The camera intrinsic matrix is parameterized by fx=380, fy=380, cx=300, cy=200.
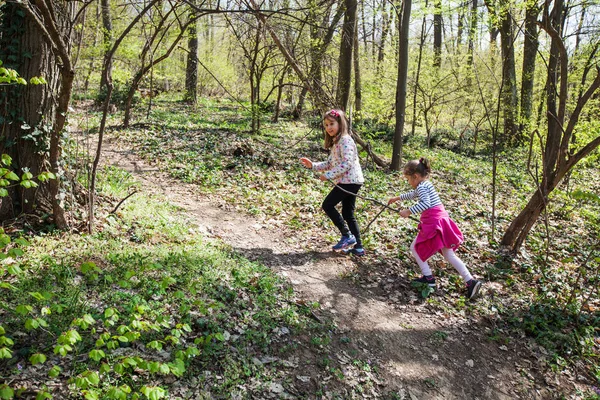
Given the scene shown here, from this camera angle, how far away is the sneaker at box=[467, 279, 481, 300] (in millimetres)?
4801

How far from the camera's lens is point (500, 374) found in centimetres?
390

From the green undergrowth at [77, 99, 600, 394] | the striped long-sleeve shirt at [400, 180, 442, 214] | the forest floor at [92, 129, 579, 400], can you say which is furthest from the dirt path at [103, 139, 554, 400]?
the striped long-sleeve shirt at [400, 180, 442, 214]

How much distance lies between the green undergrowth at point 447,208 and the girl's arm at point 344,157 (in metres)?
1.33

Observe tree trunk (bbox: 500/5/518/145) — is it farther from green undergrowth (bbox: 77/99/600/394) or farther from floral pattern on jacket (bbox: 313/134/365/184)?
floral pattern on jacket (bbox: 313/134/365/184)

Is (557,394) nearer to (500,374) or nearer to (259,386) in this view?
(500,374)

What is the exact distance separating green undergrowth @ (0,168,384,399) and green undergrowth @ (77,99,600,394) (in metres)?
1.68

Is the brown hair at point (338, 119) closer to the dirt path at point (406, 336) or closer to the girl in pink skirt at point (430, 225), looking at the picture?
the girl in pink skirt at point (430, 225)

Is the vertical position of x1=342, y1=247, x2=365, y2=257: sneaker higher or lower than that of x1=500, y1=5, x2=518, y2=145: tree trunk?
lower

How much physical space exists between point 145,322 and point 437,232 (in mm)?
3475

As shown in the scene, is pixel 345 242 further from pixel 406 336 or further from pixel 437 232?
pixel 406 336

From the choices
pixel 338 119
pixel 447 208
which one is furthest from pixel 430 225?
pixel 447 208

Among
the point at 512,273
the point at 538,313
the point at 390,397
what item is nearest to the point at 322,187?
the point at 512,273

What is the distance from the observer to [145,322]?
249 centimetres

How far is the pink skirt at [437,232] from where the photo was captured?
15.3 ft
